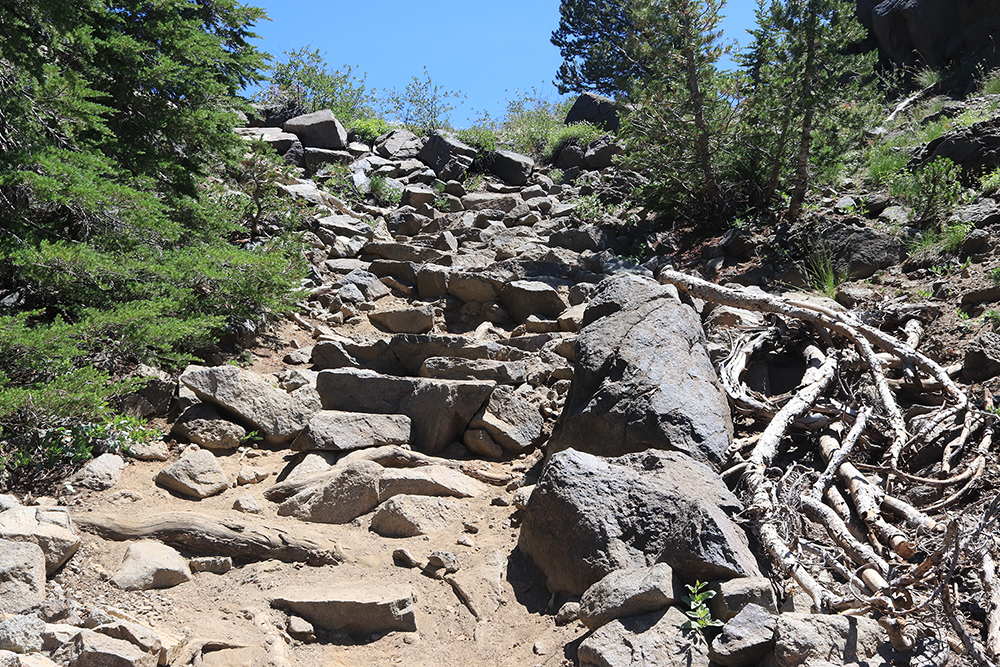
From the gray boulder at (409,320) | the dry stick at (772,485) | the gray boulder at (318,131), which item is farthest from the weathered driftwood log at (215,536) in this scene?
the gray boulder at (318,131)

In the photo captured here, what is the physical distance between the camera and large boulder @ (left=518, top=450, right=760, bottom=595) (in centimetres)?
332

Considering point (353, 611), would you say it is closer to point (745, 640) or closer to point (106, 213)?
point (745, 640)

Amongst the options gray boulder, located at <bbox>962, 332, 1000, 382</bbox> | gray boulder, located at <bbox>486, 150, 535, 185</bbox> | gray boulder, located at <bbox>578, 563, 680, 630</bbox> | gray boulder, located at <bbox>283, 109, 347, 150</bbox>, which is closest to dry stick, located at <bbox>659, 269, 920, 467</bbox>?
gray boulder, located at <bbox>962, 332, 1000, 382</bbox>

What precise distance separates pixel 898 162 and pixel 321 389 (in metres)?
8.14

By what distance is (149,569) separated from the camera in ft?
11.8

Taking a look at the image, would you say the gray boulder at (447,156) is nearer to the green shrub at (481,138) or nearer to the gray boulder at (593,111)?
the green shrub at (481,138)

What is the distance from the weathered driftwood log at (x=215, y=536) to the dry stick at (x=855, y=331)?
11.4 feet

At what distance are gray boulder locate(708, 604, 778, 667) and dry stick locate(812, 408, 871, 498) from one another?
1210 millimetres

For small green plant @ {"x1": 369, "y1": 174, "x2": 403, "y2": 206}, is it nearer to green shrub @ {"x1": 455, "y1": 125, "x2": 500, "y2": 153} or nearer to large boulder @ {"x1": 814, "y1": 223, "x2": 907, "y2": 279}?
green shrub @ {"x1": 455, "y1": 125, "x2": 500, "y2": 153}

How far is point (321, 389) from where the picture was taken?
5988mm

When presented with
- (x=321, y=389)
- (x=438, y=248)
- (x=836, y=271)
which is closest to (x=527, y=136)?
(x=438, y=248)

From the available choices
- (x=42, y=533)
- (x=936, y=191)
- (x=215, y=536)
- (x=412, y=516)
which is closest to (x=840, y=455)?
(x=412, y=516)

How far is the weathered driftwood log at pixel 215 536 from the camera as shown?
3912 mm

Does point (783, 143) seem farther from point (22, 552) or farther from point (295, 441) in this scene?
point (22, 552)
